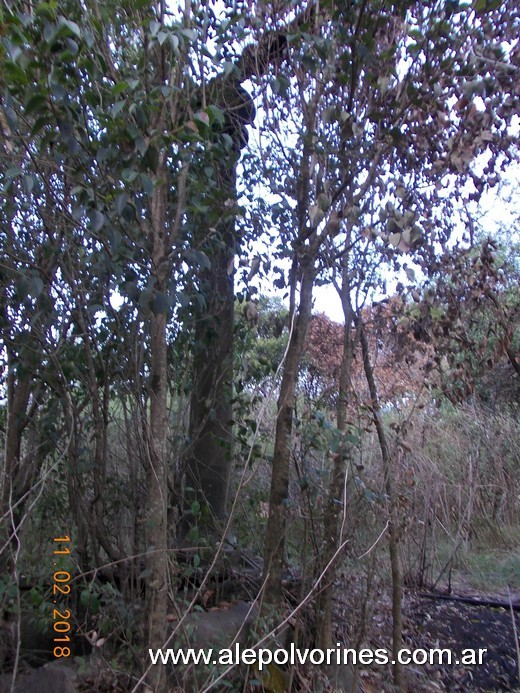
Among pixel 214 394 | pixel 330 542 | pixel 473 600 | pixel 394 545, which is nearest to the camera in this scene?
pixel 330 542

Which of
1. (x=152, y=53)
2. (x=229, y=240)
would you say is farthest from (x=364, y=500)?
(x=152, y=53)

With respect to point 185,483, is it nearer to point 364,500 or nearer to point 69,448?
point 69,448

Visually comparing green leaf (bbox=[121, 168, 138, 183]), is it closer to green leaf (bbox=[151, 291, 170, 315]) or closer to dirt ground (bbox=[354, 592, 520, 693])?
green leaf (bbox=[151, 291, 170, 315])

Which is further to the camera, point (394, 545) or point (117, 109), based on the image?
point (394, 545)

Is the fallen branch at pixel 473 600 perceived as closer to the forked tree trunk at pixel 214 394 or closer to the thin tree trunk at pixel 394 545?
the thin tree trunk at pixel 394 545

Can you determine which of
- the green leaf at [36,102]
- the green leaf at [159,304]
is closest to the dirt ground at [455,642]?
the green leaf at [159,304]
